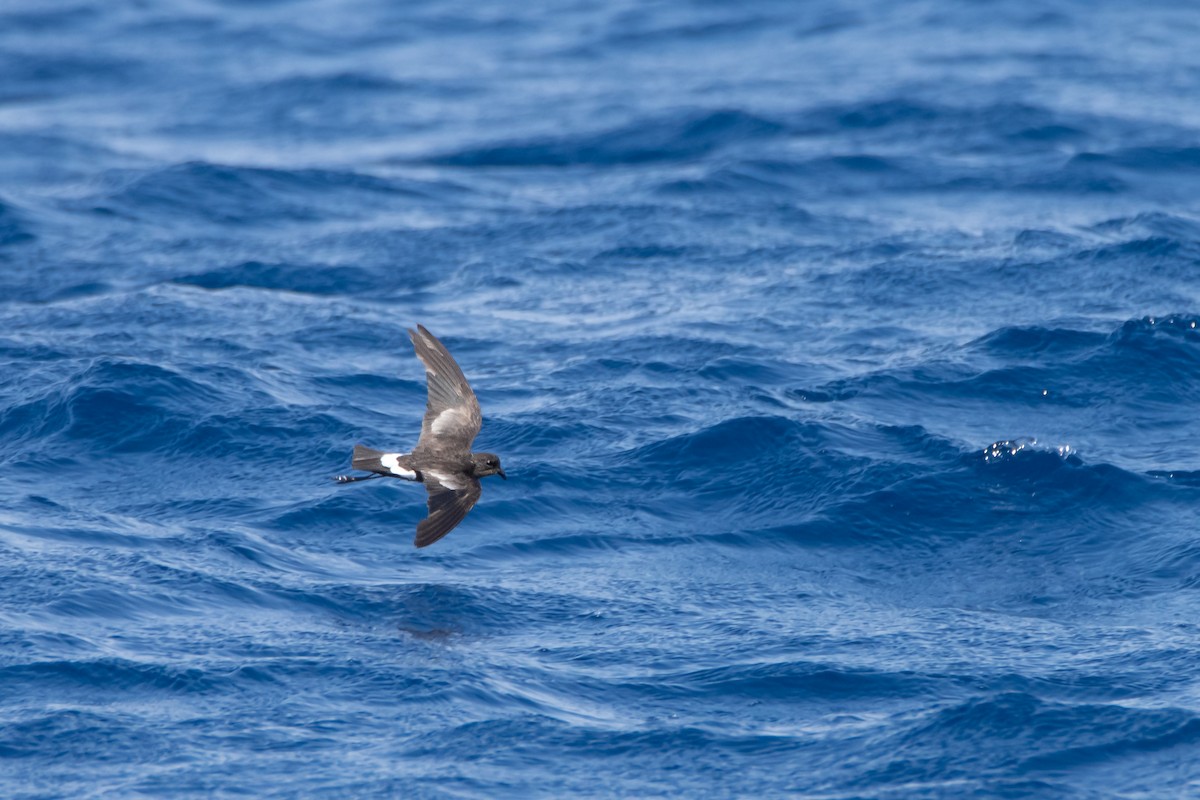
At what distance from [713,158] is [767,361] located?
22.2 ft

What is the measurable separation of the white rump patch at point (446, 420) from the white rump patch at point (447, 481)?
64 cm

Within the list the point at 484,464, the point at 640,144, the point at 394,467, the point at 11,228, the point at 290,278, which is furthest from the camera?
the point at 640,144

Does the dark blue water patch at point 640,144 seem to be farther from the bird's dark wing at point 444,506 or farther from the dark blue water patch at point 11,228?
the bird's dark wing at point 444,506

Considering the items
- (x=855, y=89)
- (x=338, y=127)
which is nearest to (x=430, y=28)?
(x=338, y=127)

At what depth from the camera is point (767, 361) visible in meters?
14.8

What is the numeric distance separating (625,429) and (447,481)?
11.7 feet

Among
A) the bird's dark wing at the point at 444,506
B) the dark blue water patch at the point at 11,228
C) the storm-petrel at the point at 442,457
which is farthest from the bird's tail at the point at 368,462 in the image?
the dark blue water patch at the point at 11,228

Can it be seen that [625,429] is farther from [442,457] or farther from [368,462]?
[368,462]

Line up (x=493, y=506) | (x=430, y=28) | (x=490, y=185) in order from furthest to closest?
(x=430, y=28) → (x=490, y=185) → (x=493, y=506)

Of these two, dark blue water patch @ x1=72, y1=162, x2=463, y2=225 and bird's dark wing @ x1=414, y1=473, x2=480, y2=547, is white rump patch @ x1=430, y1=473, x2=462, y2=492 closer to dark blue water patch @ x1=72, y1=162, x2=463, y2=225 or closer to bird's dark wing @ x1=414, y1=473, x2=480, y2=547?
bird's dark wing @ x1=414, y1=473, x2=480, y2=547

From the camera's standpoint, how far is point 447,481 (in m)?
10.2

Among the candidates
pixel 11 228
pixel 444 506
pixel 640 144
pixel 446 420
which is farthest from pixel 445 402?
pixel 640 144

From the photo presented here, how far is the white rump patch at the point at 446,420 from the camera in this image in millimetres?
10828

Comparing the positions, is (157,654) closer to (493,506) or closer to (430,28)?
(493,506)
